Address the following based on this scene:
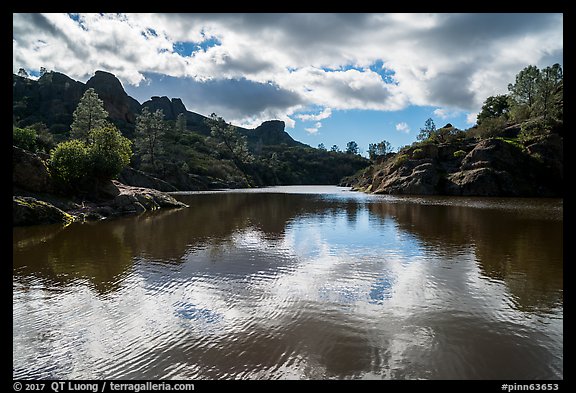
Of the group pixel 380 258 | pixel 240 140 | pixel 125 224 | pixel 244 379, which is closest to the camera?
pixel 244 379

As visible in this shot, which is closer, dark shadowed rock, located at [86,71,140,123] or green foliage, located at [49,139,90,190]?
green foliage, located at [49,139,90,190]

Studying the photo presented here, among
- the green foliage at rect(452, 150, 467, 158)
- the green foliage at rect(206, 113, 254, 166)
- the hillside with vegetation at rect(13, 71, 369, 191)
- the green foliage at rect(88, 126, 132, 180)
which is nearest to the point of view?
the green foliage at rect(88, 126, 132, 180)

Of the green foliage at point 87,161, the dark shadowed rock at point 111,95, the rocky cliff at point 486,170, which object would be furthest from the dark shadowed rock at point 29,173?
the dark shadowed rock at point 111,95

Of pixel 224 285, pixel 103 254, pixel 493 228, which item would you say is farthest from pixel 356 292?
pixel 493 228

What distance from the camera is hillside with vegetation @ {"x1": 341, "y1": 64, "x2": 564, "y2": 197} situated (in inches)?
3066

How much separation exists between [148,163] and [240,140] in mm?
71101

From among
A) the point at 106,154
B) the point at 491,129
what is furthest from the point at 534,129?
the point at 106,154

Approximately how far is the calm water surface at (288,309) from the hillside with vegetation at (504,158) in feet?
202

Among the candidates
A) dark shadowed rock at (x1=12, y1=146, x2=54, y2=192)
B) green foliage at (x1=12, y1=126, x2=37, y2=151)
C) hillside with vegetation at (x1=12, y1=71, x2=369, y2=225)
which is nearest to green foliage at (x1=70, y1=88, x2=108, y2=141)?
hillside with vegetation at (x1=12, y1=71, x2=369, y2=225)

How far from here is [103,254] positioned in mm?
20812

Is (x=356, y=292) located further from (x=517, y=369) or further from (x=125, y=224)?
(x=125, y=224)

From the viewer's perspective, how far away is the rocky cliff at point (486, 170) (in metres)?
77.2

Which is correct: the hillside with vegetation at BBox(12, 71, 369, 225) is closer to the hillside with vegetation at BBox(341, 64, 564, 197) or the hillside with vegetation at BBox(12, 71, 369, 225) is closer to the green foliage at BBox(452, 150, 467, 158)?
the hillside with vegetation at BBox(341, 64, 564, 197)

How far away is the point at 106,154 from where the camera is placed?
46625 millimetres
